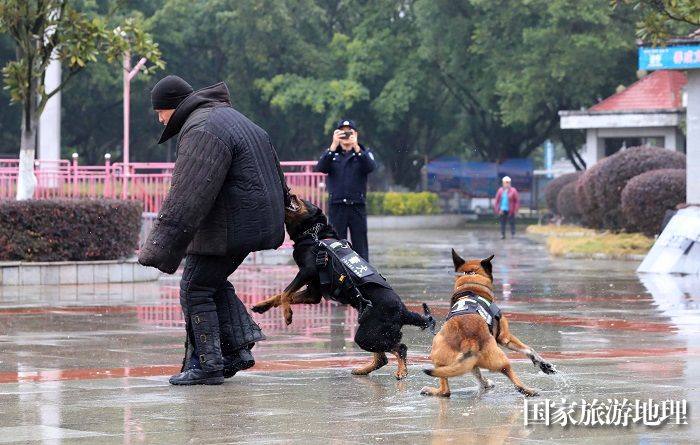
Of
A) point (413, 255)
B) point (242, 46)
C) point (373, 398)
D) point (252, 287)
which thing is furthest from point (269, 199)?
point (242, 46)

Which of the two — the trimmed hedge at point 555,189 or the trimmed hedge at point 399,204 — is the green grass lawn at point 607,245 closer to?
the trimmed hedge at point 555,189

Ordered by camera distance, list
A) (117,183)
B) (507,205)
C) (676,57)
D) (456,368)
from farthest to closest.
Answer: (507,205) < (676,57) < (117,183) < (456,368)

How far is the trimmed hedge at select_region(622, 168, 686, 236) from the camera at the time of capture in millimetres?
24922

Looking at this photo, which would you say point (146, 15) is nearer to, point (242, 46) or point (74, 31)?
point (242, 46)

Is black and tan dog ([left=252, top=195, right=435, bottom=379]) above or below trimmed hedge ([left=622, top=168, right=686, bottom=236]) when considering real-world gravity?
below

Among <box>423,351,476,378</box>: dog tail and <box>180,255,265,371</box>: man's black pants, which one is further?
<box>180,255,265,371</box>: man's black pants

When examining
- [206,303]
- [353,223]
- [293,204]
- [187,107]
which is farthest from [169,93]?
[353,223]

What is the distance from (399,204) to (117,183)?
28.6m

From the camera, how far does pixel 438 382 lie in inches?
333

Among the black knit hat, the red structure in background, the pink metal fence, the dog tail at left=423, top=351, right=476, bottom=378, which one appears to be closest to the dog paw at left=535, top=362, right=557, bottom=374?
the dog tail at left=423, top=351, right=476, bottom=378

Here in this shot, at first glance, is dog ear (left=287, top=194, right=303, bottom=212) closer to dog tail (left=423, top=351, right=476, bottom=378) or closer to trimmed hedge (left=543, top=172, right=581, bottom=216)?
dog tail (left=423, top=351, right=476, bottom=378)

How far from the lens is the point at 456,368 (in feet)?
24.5

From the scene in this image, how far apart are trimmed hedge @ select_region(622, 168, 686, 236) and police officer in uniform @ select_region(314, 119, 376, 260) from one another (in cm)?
1172

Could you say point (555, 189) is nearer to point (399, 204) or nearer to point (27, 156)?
point (399, 204)
